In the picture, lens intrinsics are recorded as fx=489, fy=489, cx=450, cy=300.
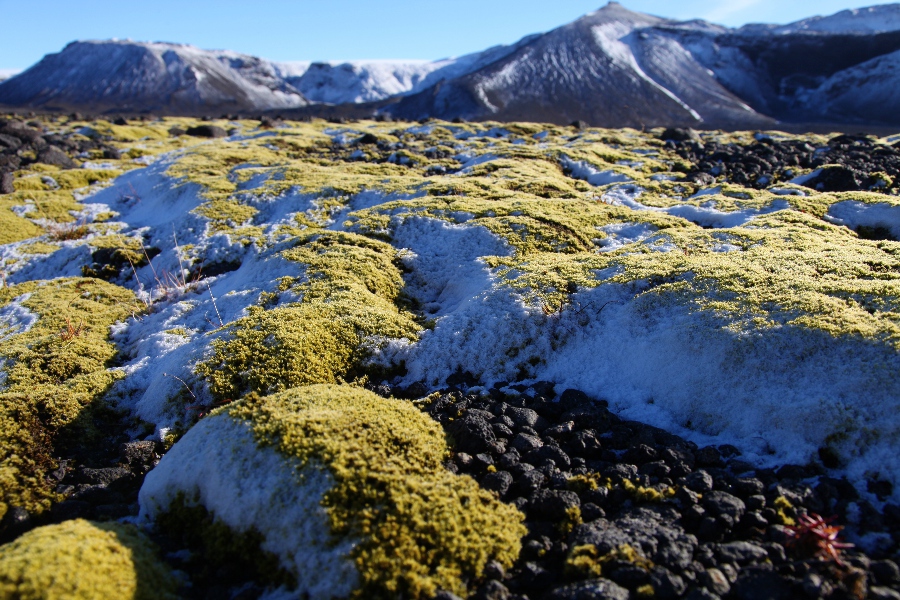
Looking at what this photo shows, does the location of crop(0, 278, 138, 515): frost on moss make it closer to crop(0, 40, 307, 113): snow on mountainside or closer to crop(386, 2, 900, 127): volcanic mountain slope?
crop(386, 2, 900, 127): volcanic mountain slope

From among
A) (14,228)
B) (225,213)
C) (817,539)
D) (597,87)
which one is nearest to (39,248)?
(14,228)

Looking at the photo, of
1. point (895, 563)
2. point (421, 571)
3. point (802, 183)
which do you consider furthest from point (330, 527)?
point (802, 183)

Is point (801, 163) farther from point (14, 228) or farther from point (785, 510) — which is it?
point (14, 228)

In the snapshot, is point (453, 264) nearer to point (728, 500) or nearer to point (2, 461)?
point (728, 500)

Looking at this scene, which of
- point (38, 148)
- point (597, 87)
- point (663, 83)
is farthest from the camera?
point (663, 83)

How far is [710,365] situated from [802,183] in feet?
54.9

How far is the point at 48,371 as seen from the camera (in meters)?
9.59

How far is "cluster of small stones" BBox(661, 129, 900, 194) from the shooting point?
19.3 m

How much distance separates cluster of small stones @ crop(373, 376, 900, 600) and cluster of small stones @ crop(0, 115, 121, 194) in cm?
2738

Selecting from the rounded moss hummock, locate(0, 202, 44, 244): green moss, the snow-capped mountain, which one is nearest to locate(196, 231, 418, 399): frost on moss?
the rounded moss hummock

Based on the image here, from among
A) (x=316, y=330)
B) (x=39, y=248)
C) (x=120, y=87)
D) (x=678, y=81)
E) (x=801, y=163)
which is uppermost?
(x=120, y=87)

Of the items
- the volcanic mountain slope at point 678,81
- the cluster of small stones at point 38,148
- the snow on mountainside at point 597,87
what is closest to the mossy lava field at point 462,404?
the cluster of small stones at point 38,148

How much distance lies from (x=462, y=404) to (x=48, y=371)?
322 inches

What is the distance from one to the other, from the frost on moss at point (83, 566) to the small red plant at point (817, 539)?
6.96 meters
